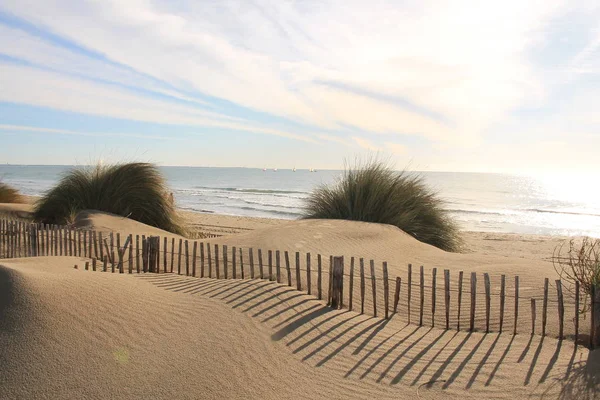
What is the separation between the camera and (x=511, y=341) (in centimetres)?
523

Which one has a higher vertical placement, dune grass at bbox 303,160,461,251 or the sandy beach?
dune grass at bbox 303,160,461,251

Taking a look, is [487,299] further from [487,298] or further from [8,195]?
[8,195]

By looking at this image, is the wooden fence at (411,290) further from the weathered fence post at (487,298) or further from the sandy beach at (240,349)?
the sandy beach at (240,349)

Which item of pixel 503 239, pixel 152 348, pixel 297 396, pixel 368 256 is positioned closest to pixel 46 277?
pixel 152 348

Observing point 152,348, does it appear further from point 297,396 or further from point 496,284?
point 496,284

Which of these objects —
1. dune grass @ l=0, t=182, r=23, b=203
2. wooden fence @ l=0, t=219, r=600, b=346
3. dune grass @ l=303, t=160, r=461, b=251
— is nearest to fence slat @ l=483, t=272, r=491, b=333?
wooden fence @ l=0, t=219, r=600, b=346

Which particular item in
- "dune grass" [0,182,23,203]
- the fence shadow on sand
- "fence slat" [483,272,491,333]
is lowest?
the fence shadow on sand

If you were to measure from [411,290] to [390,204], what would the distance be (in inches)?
214

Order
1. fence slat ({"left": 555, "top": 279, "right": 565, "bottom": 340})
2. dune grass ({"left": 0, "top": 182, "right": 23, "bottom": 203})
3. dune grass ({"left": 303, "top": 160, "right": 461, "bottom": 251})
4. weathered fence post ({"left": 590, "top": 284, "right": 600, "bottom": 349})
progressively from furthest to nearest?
dune grass ({"left": 0, "top": 182, "right": 23, "bottom": 203}), dune grass ({"left": 303, "top": 160, "right": 461, "bottom": 251}), fence slat ({"left": 555, "top": 279, "right": 565, "bottom": 340}), weathered fence post ({"left": 590, "top": 284, "right": 600, "bottom": 349})

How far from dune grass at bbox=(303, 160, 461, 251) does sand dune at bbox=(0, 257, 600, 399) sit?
691 cm

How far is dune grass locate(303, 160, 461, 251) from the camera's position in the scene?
12430mm

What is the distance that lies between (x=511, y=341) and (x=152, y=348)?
12.0ft

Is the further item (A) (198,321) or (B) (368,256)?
(B) (368,256)

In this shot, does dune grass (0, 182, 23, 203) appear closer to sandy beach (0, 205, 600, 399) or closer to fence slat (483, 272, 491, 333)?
sandy beach (0, 205, 600, 399)
